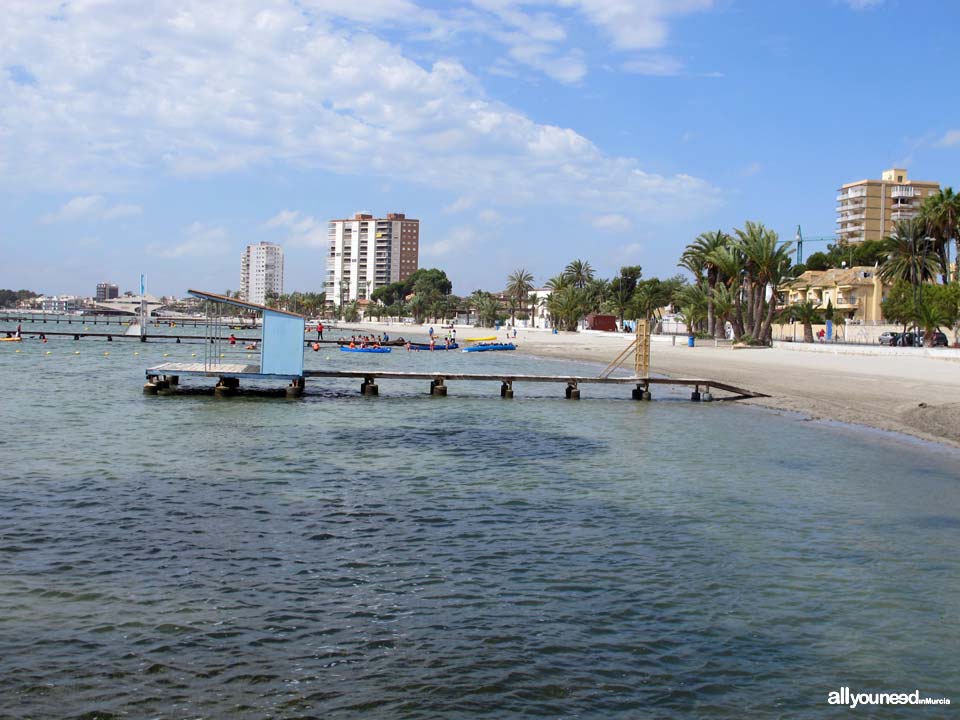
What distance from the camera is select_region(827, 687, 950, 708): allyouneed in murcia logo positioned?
773cm

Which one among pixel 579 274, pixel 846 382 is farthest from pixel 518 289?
pixel 846 382

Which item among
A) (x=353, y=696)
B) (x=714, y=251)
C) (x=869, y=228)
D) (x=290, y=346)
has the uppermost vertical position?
(x=869, y=228)

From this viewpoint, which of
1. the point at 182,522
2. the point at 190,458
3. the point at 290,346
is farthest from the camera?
the point at 290,346

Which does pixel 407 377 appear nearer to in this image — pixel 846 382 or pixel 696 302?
pixel 846 382

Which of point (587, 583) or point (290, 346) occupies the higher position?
point (290, 346)

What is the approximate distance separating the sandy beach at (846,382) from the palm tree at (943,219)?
72.4 feet

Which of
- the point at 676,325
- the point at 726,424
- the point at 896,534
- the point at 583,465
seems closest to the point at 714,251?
the point at 676,325

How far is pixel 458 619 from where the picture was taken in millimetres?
9438

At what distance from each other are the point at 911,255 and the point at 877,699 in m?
77.2

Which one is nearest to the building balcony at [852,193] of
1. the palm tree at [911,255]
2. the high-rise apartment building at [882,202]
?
the high-rise apartment building at [882,202]

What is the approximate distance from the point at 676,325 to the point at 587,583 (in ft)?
338

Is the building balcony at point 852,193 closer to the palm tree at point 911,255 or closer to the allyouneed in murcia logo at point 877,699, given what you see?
the palm tree at point 911,255

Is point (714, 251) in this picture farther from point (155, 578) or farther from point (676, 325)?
point (155, 578)

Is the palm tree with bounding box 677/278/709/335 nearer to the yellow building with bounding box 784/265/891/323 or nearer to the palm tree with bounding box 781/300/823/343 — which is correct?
the palm tree with bounding box 781/300/823/343
